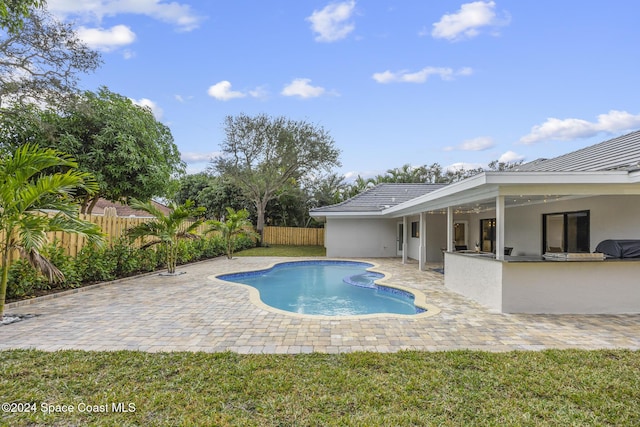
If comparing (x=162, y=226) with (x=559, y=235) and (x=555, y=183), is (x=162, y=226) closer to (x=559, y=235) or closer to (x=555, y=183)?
(x=555, y=183)

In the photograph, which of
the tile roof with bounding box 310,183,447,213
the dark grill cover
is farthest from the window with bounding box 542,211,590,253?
the tile roof with bounding box 310,183,447,213

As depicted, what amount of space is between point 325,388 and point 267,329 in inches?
82.6

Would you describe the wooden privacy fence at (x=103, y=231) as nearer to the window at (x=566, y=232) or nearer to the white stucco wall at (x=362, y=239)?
the white stucco wall at (x=362, y=239)

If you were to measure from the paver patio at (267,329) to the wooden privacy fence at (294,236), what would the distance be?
18.5 metres

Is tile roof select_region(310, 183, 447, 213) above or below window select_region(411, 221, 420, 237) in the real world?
above

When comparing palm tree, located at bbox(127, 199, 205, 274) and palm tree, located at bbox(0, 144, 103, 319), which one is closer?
palm tree, located at bbox(0, 144, 103, 319)

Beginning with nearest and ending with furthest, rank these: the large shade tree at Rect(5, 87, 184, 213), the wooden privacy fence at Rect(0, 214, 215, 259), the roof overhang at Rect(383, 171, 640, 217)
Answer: the roof overhang at Rect(383, 171, 640, 217) → the wooden privacy fence at Rect(0, 214, 215, 259) → the large shade tree at Rect(5, 87, 184, 213)

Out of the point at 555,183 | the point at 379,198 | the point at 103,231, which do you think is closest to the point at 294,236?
the point at 379,198

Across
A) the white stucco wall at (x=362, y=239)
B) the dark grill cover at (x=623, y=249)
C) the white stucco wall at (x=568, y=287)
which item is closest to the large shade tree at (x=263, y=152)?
the white stucco wall at (x=362, y=239)

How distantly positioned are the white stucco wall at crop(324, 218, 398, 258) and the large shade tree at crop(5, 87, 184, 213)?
9262 millimetres

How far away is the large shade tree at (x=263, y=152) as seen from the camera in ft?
82.6

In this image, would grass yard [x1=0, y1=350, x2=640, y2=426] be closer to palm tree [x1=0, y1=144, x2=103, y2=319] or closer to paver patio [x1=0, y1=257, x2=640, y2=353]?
paver patio [x1=0, y1=257, x2=640, y2=353]

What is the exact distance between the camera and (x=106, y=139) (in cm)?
1259

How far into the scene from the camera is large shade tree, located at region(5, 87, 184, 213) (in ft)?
38.9
